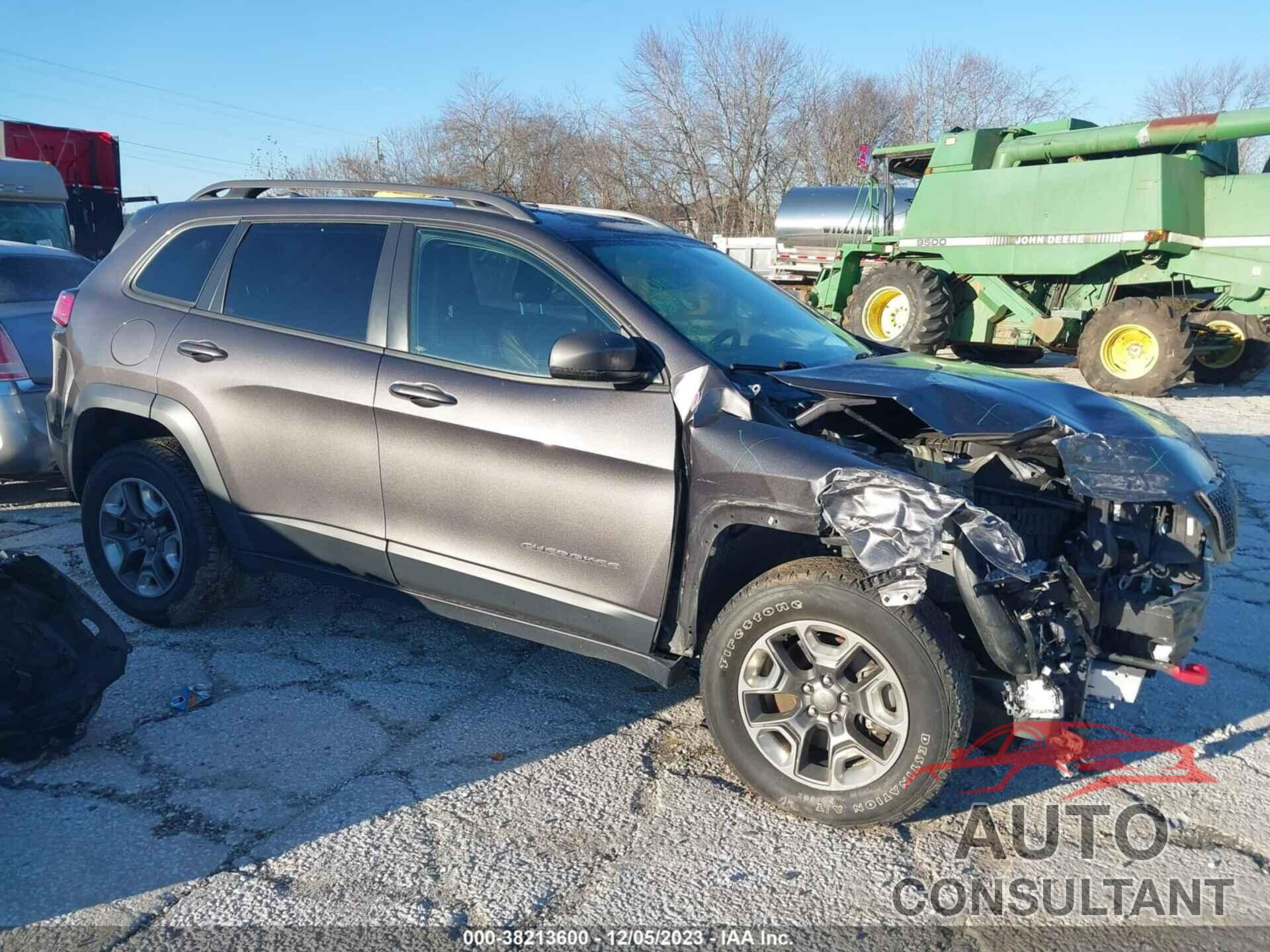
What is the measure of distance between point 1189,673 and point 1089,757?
0.63 m

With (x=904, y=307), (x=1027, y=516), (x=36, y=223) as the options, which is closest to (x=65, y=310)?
(x=1027, y=516)

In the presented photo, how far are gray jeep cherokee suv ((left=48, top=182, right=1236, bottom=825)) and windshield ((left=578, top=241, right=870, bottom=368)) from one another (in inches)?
0.9

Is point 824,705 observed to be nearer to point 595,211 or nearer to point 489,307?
point 489,307

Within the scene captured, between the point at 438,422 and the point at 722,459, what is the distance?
109cm

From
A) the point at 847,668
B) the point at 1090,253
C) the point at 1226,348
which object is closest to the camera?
the point at 847,668

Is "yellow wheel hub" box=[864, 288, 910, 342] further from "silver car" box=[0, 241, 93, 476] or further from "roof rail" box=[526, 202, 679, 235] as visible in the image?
"silver car" box=[0, 241, 93, 476]

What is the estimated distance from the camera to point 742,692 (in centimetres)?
309

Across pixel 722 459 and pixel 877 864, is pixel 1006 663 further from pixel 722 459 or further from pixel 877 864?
pixel 722 459

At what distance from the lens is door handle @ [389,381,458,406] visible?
3.54 metres

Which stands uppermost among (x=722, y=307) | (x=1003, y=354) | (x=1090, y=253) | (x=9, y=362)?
(x=1090, y=253)

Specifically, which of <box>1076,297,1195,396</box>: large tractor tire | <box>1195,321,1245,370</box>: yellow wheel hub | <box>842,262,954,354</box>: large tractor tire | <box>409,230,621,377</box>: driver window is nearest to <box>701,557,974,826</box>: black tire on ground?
<box>409,230,621,377</box>: driver window

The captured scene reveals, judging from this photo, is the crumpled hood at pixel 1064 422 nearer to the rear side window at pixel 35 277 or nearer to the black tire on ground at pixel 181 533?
the black tire on ground at pixel 181 533

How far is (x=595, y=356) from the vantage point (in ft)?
10.3

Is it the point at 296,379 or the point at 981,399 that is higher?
the point at 296,379
